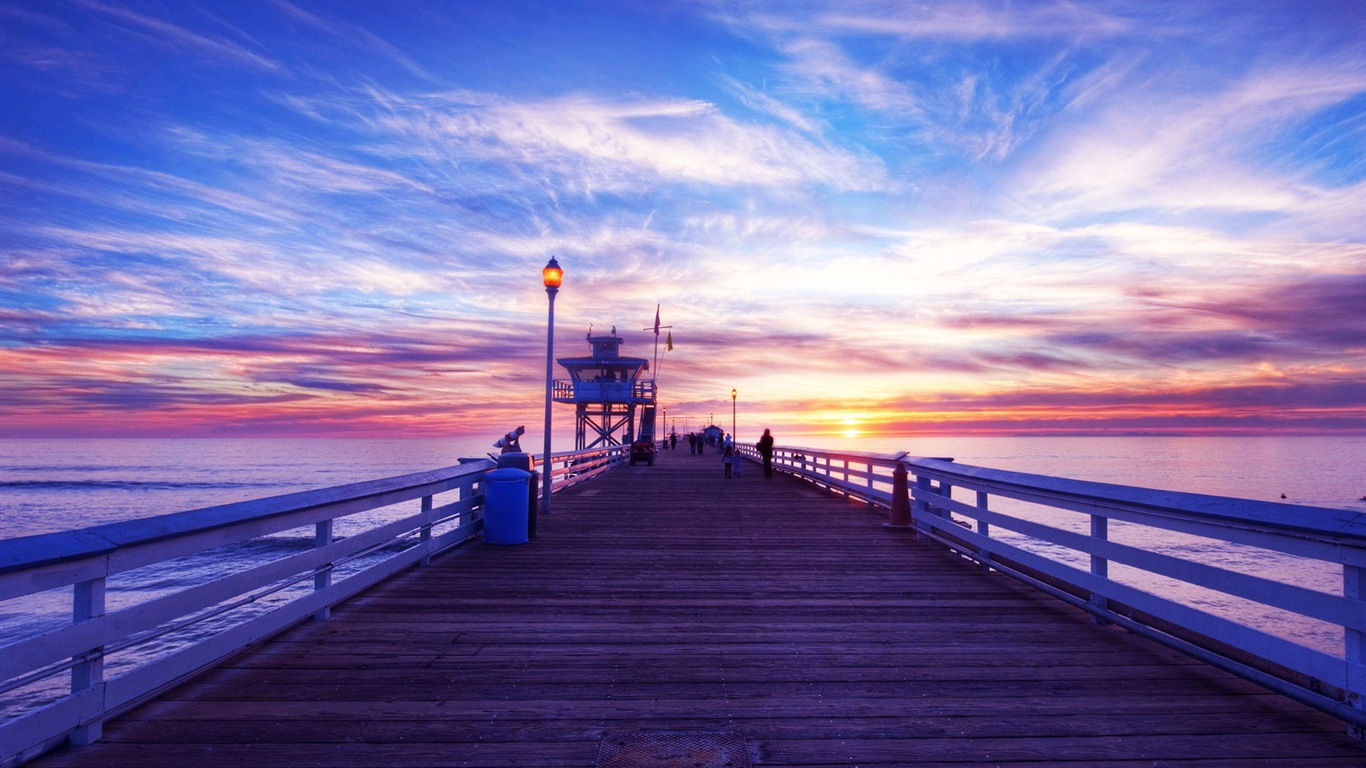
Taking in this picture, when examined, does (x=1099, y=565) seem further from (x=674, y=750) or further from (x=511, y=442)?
(x=511, y=442)

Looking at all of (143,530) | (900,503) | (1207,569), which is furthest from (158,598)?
(900,503)

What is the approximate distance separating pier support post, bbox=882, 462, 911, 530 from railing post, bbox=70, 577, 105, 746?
1057 centimetres

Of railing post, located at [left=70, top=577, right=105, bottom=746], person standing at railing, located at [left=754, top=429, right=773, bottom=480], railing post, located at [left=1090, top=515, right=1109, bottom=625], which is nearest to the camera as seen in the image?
→ railing post, located at [left=70, top=577, right=105, bottom=746]

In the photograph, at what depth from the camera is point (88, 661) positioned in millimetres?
3928

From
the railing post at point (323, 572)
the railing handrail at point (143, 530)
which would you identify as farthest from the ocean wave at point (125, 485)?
the railing handrail at point (143, 530)

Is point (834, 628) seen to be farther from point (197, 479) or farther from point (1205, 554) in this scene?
point (197, 479)

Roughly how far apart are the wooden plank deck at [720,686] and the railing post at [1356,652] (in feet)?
0.68

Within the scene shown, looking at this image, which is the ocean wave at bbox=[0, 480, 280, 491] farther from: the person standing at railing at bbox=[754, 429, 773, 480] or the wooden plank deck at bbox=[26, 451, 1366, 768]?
the wooden plank deck at bbox=[26, 451, 1366, 768]

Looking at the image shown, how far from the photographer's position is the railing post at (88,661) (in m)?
3.85

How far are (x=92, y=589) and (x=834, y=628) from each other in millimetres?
5157

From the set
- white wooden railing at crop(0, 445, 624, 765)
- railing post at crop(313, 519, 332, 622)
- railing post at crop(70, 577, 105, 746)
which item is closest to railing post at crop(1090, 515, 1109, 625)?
white wooden railing at crop(0, 445, 624, 765)

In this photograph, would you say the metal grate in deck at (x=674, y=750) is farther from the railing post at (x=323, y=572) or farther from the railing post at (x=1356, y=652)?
the railing post at (x=323, y=572)

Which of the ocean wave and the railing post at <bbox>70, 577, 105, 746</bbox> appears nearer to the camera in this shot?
the railing post at <bbox>70, 577, 105, 746</bbox>

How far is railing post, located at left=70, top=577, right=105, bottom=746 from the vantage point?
12.6 ft
